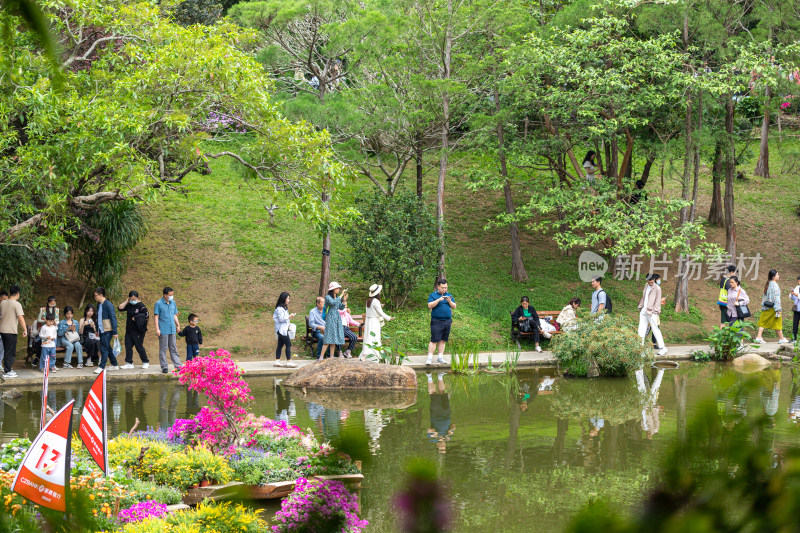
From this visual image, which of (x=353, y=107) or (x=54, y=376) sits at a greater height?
(x=353, y=107)

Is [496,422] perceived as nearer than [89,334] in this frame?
Yes

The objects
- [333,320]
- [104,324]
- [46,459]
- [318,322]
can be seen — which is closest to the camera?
[46,459]

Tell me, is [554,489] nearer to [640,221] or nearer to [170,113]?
[170,113]

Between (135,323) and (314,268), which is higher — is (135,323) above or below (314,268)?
below

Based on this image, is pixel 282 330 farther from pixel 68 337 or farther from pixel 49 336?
pixel 49 336

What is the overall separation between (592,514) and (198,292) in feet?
63.7

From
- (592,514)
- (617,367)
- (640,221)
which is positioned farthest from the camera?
(640,221)

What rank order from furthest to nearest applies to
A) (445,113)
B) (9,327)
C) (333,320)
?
(445,113) → (333,320) → (9,327)

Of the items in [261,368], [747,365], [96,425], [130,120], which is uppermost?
[130,120]

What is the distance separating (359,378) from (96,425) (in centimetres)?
733

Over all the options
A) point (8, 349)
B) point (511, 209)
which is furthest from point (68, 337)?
point (511, 209)

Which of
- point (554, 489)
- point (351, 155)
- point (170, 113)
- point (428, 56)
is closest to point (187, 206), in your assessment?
point (351, 155)

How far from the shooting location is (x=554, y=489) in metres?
7.12

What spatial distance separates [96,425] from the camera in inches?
227
